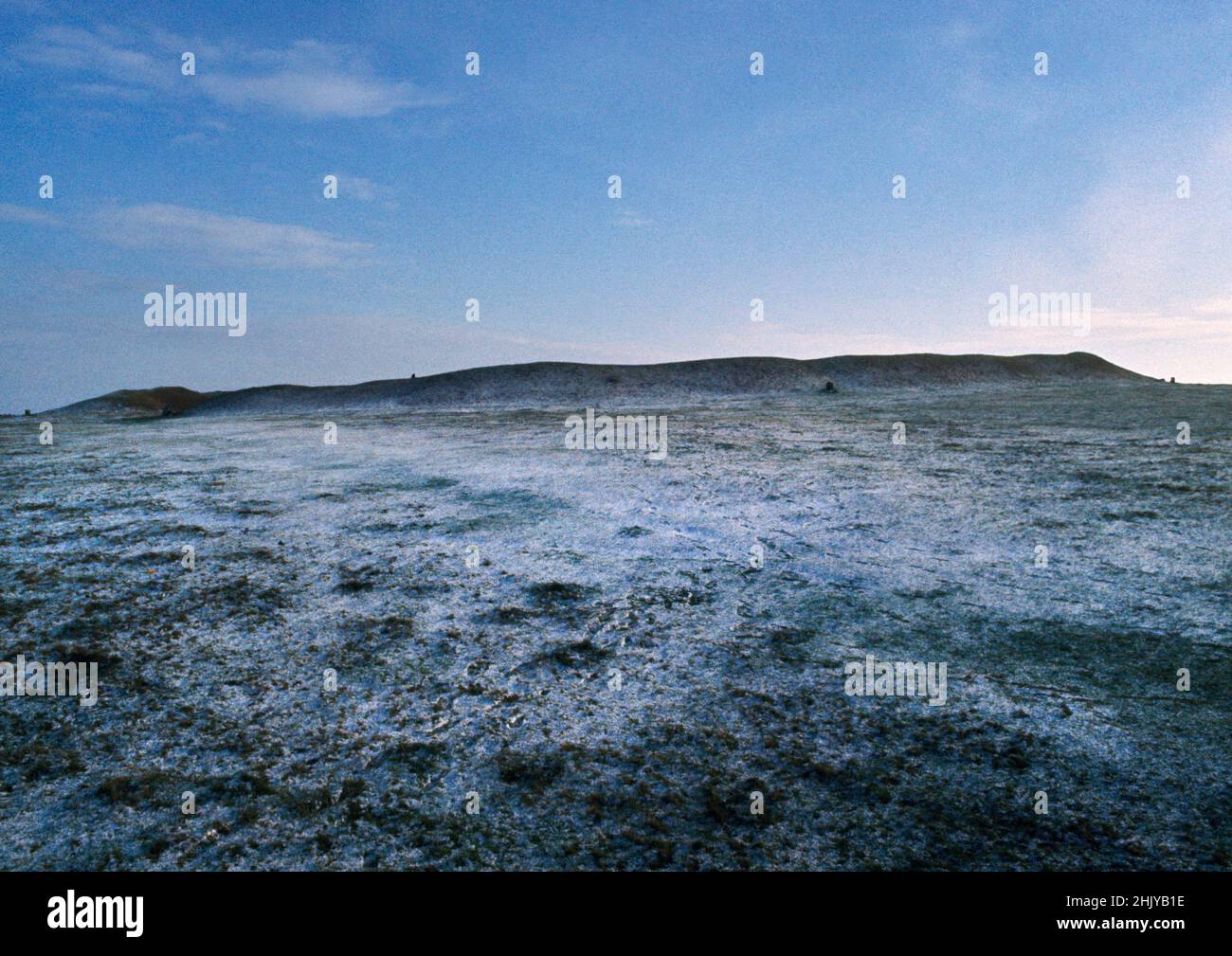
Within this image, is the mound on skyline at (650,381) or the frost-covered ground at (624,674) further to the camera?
the mound on skyline at (650,381)

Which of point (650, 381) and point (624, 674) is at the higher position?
point (650, 381)

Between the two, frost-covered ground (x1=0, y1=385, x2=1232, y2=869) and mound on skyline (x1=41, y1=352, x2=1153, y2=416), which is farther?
mound on skyline (x1=41, y1=352, x2=1153, y2=416)

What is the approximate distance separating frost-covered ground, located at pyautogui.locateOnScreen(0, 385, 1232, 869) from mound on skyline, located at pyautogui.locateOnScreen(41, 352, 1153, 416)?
1717cm

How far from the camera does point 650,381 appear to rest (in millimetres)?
26031

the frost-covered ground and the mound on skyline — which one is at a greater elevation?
the mound on skyline

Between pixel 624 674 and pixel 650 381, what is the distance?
2320 cm

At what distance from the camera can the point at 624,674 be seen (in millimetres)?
3293

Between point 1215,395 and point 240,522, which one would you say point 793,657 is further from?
point 1215,395

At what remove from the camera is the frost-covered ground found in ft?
7.41

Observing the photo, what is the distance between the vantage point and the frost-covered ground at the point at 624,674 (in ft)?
7.41

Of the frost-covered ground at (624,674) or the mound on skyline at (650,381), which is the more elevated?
the mound on skyline at (650,381)

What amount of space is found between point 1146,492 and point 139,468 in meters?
10.6

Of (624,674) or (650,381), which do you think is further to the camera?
(650,381)

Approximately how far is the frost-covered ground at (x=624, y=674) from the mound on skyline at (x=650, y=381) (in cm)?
1717
